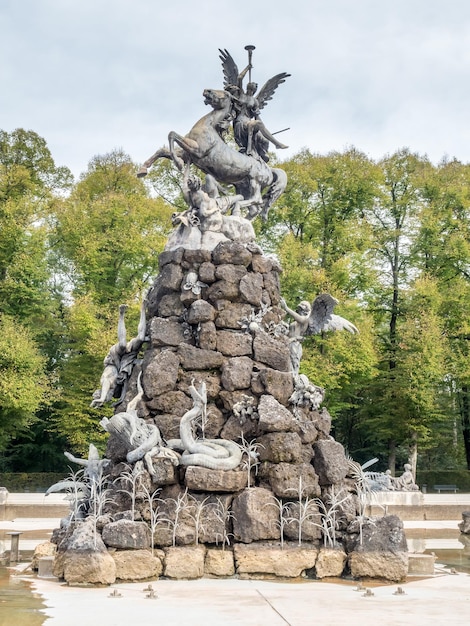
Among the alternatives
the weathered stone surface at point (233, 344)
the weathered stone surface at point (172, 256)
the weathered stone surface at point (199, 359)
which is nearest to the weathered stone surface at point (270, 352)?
the weathered stone surface at point (233, 344)

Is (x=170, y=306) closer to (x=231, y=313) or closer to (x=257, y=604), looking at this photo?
(x=231, y=313)

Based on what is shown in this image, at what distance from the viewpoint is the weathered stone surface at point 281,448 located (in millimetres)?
12555

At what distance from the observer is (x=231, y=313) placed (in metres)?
14.3

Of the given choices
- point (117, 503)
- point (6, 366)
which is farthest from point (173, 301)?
point (6, 366)

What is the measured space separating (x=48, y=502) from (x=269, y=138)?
12740 millimetres

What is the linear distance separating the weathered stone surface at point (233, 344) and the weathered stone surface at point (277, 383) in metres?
0.53

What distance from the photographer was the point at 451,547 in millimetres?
16469

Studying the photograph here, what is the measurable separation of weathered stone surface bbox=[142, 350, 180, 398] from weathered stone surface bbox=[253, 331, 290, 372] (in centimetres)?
139

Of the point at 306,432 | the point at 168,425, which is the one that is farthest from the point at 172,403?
the point at 306,432

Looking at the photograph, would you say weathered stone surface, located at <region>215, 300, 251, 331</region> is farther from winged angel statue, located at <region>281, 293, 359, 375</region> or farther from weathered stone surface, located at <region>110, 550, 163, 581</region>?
weathered stone surface, located at <region>110, 550, 163, 581</region>

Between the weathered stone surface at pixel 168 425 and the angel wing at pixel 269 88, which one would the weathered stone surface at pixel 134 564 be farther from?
the angel wing at pixel 269 88

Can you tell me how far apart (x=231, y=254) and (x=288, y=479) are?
14.2 feet

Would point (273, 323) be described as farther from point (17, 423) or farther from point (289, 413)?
point (17, 423)

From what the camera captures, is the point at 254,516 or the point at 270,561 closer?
the point at 270,561
